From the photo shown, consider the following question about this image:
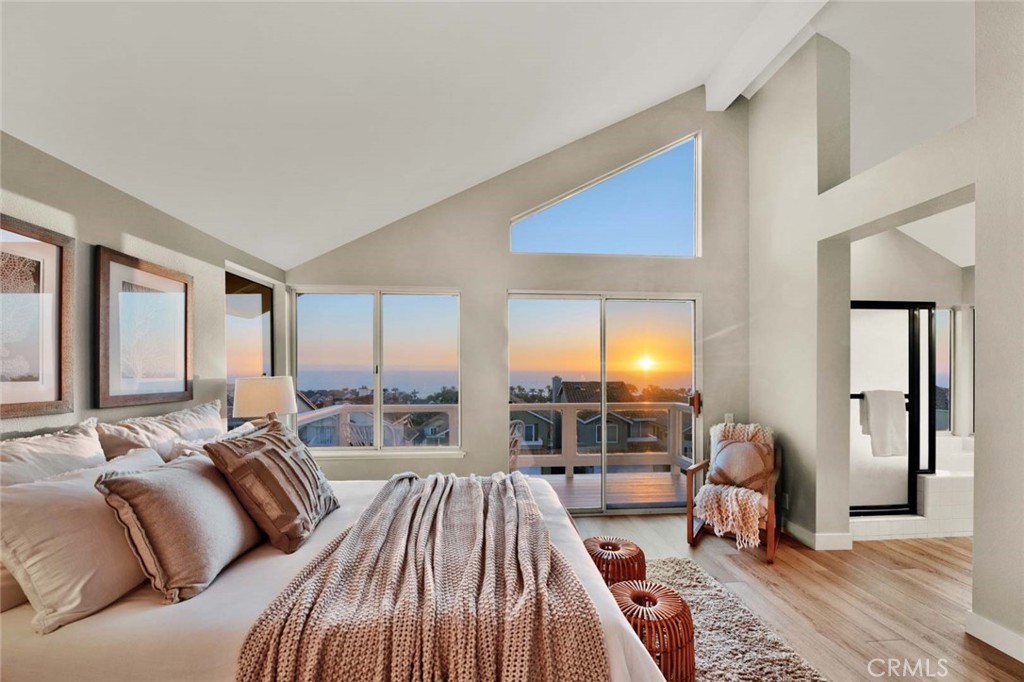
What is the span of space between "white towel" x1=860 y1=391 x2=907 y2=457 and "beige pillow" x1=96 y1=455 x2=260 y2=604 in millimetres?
4413

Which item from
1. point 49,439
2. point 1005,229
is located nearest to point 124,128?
point 49,439

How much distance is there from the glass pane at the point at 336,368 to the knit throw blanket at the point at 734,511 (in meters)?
2.86

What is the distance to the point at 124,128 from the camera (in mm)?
1922

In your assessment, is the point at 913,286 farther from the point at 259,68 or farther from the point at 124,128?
the point at 124,128

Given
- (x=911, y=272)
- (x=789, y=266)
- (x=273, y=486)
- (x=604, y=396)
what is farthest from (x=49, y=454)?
(x=911, y=272)

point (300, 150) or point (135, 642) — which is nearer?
point (135, 642)

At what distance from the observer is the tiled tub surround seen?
3.80m

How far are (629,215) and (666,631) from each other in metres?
3.63

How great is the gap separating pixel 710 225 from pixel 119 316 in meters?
4.42

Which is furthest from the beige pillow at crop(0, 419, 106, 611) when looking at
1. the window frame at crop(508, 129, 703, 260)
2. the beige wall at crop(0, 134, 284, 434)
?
the window frame at crop(508, 129, 703, 260)

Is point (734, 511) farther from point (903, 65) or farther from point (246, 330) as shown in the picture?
point (246, 330)

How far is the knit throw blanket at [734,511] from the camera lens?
11.7 feet

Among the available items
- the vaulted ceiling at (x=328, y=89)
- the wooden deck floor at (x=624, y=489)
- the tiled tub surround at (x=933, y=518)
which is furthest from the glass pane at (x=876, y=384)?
the vaulted ceiling at (x=328, y=89)

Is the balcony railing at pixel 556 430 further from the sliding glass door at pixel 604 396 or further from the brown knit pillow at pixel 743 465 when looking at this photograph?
the brown knit pillow at pixel 743 465
